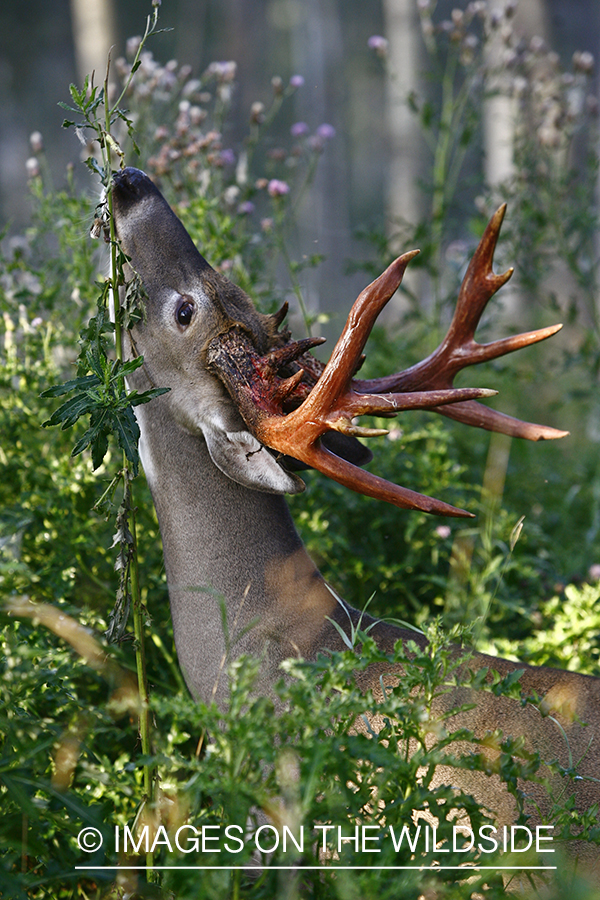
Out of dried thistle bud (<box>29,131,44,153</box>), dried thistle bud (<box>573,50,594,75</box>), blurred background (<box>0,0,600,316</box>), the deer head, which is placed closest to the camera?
the deer head

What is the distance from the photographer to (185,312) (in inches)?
96.0

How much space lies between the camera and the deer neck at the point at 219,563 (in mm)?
2334

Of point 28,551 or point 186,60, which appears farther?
point 186,60

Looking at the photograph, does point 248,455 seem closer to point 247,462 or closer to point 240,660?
point 247,462

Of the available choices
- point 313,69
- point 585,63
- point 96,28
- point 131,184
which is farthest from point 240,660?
point 313,69

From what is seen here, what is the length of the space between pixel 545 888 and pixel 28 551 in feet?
6.27

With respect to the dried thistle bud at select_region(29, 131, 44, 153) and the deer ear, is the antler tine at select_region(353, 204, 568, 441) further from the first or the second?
the dried thistle bud at select_region(29, 131, 44, 153)

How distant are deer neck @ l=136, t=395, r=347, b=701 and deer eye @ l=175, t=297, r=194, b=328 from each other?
224 mm

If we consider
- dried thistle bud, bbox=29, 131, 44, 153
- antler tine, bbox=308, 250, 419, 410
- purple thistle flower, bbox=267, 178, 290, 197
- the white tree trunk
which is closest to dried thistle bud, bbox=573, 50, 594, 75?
purple thistle flower, bbox=267, 178, 290, 197

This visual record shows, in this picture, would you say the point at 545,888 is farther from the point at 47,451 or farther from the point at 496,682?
the point at 47,451

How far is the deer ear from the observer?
2.18 meters

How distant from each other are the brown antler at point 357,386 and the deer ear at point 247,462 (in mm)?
38

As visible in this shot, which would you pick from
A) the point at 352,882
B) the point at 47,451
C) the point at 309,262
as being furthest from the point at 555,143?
the point at 352,882

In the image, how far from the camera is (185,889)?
1.33 m
